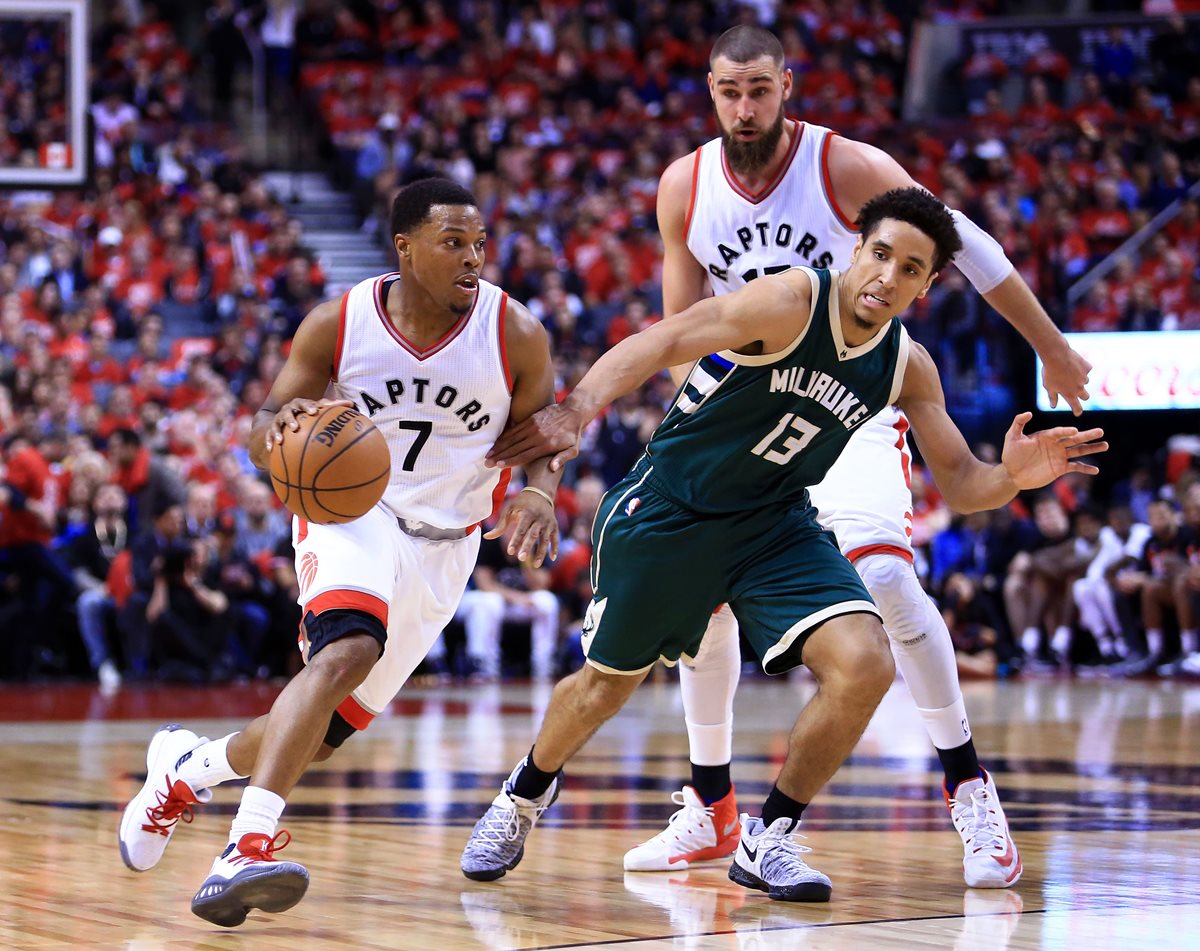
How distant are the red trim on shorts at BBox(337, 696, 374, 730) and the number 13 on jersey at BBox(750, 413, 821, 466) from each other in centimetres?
126

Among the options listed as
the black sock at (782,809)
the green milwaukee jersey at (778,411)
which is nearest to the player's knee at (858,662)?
the black sock at (782,809)

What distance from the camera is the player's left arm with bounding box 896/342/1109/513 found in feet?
15.7

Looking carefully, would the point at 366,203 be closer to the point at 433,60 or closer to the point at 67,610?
the point at 433,60

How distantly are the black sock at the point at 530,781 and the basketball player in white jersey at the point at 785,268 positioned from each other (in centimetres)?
33

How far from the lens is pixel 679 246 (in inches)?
219

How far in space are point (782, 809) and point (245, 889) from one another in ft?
5.01

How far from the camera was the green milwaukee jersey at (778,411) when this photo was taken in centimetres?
475

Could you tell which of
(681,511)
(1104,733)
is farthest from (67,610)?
(681,511)

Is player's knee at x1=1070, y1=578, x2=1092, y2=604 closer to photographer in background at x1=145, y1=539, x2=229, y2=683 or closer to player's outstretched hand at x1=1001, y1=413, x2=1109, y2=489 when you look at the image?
photographer in background at x1=145, y1=539, x2=229, y2=683

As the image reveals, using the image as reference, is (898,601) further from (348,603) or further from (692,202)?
(348,603)

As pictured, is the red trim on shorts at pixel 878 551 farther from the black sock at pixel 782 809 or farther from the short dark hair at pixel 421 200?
the short dark hair at pixel 421 200

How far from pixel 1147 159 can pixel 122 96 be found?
35.7ft

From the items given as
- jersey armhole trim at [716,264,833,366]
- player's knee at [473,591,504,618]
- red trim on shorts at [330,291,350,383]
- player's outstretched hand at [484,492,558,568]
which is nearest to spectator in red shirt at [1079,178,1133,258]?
player's knee at [473,591,504,618]

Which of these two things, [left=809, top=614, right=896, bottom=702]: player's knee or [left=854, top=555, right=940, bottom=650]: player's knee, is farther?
[left=854, top=555, right=940, bottom=650]: player's knee
